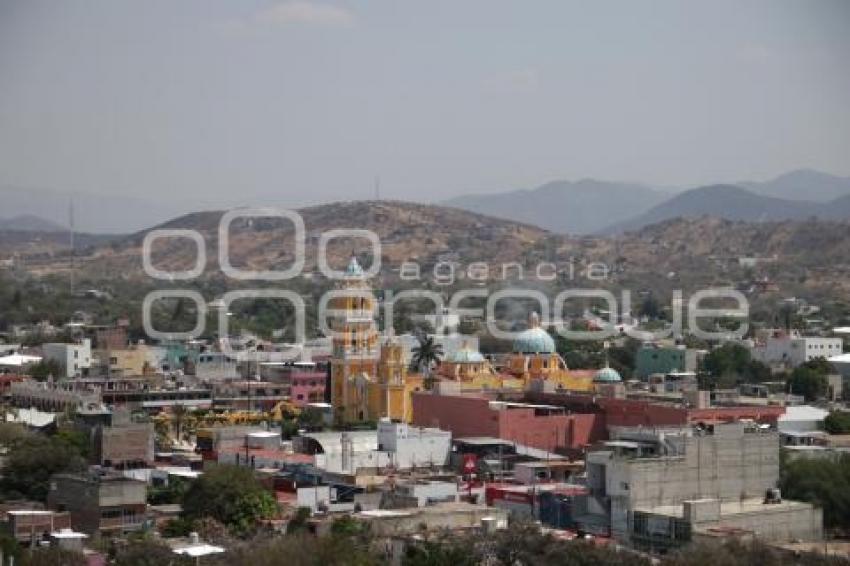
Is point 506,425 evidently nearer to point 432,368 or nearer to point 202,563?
point 432,368

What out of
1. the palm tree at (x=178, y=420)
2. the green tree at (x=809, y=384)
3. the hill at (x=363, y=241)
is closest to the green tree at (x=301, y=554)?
the palm tree at (x=178, y=420)

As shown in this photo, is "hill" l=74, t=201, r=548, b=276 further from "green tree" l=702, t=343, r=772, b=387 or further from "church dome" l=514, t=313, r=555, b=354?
"church dome" l=514, t=313, r=555, b=354

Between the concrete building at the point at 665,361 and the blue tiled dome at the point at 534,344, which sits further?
the concrete building at the point at 665,361

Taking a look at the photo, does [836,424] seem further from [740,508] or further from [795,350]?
[795,350]

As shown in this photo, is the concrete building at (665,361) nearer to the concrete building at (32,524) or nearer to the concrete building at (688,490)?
the concrete building at (688,490)

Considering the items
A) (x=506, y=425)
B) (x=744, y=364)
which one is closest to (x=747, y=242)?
(x=744, y=364)
